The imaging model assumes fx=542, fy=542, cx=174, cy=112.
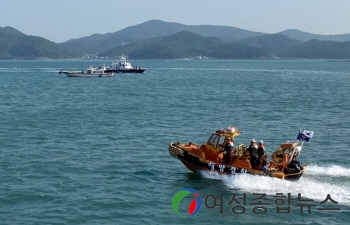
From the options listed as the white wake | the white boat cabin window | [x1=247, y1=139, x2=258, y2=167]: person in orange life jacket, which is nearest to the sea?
the white wake

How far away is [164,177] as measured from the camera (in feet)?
84.1

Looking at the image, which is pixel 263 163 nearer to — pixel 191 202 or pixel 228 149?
pixel 228 149

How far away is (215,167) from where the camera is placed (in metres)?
24.6

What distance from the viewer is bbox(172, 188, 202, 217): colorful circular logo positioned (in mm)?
21028

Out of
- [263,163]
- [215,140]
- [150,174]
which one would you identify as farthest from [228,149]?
[150,174]

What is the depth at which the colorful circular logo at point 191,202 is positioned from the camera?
69.0ft

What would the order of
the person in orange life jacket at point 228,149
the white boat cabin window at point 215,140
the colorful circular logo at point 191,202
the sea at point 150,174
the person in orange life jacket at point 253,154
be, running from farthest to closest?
the white boat cabin window at point 215,140, the person in orange life jacket at point 228,149, the person in orange life jacket at point 253,154, the colorful circular logo at point 191,202, the sea at point 150,174

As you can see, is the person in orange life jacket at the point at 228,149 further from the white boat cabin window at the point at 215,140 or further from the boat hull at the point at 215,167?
the white boat cabin window at the point at 215,140

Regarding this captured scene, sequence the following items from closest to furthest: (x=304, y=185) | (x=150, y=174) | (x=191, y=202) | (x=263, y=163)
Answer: (x=191, y=202) → (x=304, y=185) → (x=263, y=163) → (x=150, y=174)

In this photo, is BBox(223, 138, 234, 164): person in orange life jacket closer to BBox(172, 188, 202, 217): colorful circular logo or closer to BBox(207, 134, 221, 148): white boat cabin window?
BBox(207, 134, 221, 148): white boat cabin window

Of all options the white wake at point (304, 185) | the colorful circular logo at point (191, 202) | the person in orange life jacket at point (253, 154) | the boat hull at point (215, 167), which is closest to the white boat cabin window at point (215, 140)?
the boat hull at point (215, 167)

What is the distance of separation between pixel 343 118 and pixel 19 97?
39.4m

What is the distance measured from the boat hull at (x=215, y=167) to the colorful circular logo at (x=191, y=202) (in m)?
1.65

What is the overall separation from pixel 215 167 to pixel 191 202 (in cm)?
300
